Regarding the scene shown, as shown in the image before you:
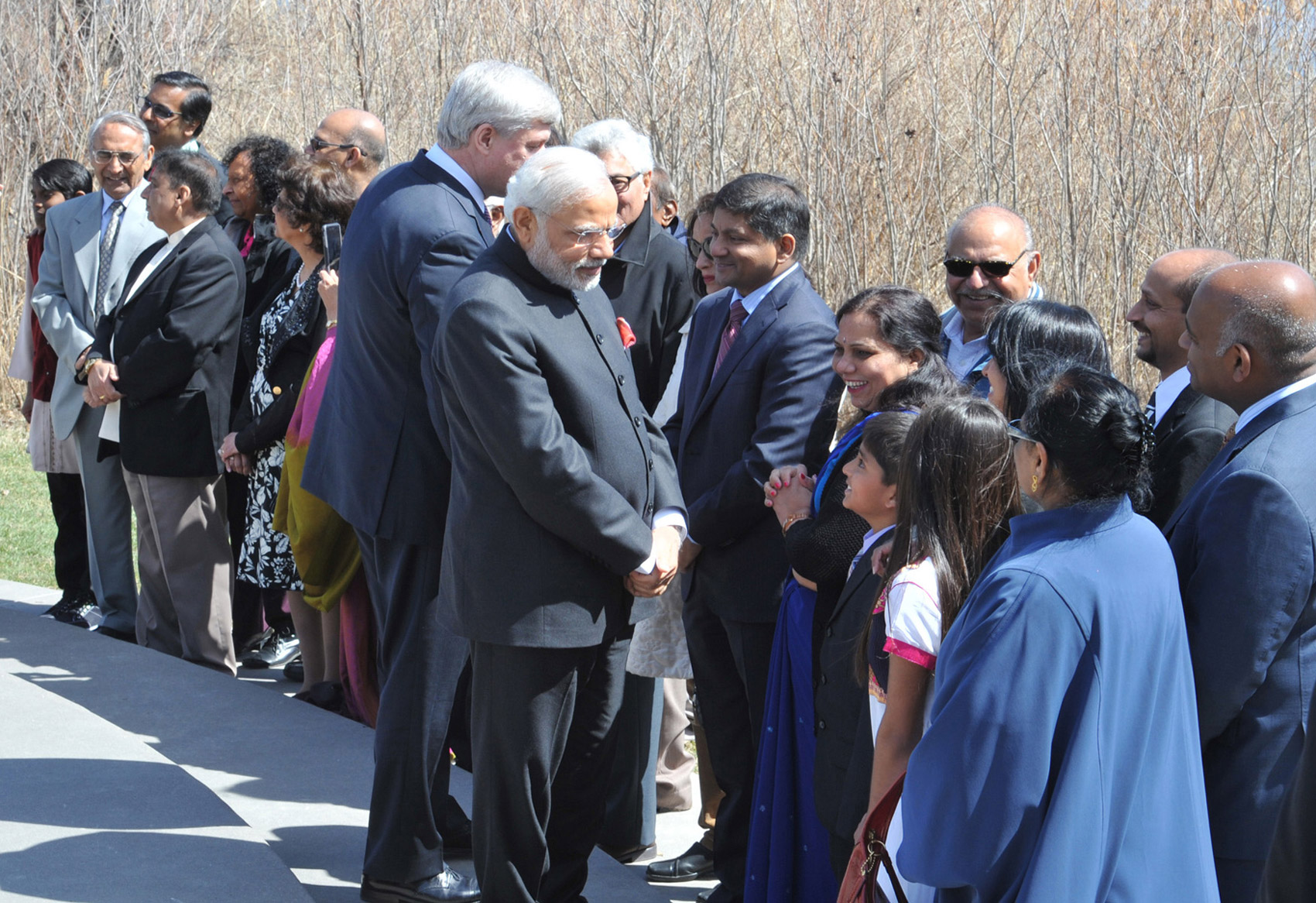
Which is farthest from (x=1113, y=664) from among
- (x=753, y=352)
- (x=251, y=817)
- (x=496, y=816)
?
(x=251, y=817)

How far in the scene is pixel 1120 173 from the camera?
600 cm

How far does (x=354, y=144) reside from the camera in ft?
16.2

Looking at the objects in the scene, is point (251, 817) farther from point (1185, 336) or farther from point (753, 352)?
point (1185, 336)

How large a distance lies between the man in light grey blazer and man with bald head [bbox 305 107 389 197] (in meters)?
1.38

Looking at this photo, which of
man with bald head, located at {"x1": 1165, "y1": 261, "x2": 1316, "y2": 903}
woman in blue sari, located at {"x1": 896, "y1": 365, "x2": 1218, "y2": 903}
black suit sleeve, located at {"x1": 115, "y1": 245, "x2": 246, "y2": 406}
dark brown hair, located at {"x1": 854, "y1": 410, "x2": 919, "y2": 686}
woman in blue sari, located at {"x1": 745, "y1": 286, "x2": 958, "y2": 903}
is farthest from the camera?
black suit sleeve, located at {"x1": 115, "y1": 245, "x2": 246, "y2": 406}

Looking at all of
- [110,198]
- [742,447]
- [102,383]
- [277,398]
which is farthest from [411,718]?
[110,198]

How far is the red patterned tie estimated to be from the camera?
3.73 meters

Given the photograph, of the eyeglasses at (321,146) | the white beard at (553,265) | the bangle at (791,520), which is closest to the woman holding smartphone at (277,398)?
the eyeglasses at (321,146)

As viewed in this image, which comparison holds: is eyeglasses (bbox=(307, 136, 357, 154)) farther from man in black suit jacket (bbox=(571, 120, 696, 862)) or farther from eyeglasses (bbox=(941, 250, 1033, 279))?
eyeglasses (bbox=(941, 250, 1033, 279))

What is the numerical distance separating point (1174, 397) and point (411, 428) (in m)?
1.77

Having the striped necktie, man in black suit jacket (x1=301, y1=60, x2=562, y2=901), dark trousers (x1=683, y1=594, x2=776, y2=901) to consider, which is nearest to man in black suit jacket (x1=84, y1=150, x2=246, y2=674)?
the striped necktie

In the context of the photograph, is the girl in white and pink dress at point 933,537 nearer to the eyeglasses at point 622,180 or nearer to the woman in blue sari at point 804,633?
the woman in blue sari at point 804,633

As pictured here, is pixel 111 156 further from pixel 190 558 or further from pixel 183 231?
pixel 190 558

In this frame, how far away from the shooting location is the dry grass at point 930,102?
5875 mm
